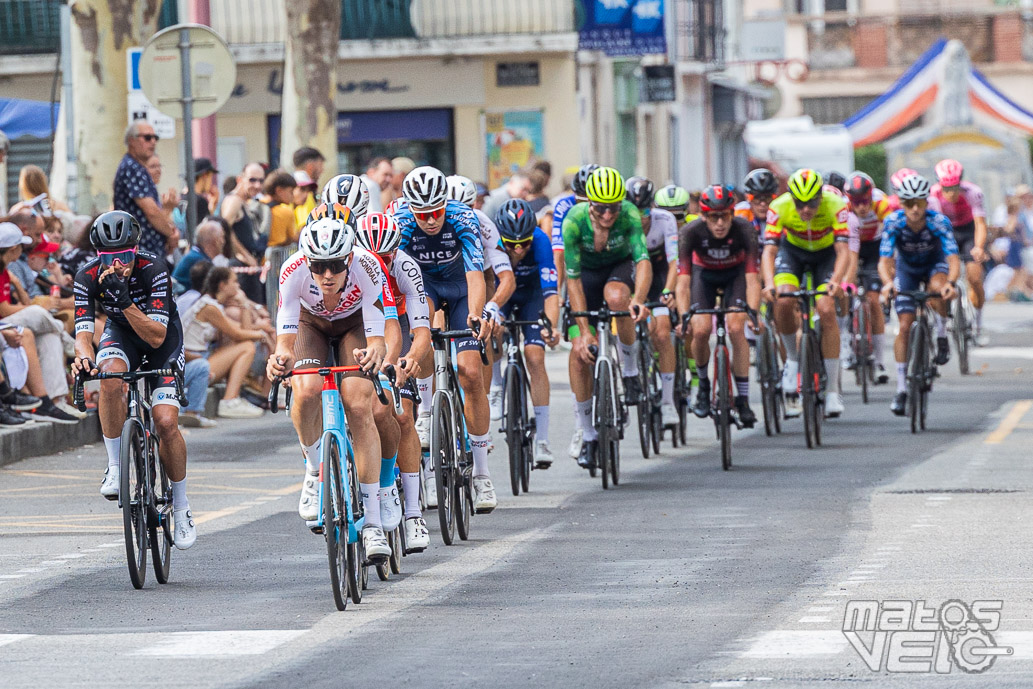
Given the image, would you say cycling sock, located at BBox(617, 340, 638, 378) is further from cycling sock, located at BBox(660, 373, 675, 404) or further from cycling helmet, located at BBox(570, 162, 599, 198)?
cycling helmet, located at BBox(570, 162, 599, 198)

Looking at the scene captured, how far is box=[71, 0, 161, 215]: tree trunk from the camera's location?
2198 cm

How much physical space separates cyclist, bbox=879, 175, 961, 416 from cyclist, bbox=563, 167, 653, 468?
299cm

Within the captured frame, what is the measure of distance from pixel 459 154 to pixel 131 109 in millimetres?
18549

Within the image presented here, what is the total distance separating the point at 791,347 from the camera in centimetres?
1755

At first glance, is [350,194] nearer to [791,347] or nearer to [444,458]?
[444,458]

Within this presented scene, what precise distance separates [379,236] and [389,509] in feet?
4.38

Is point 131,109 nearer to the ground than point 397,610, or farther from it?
farther from it

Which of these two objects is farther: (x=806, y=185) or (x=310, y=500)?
(x=806, y=185)

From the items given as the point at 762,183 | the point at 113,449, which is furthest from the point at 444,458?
the point at 762,183

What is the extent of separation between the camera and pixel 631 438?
57.3ft

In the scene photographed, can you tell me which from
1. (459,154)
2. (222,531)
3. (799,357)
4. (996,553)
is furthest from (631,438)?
(459,154)

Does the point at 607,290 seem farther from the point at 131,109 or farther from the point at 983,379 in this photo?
the point at 983,379

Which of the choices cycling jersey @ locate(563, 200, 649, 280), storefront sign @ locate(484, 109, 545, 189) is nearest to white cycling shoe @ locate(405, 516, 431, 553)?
cycling jersey @ locate(563, 200, 649, 280)

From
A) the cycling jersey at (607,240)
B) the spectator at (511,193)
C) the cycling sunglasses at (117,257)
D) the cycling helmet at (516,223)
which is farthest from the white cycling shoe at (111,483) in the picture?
the spectator at (511,193)
